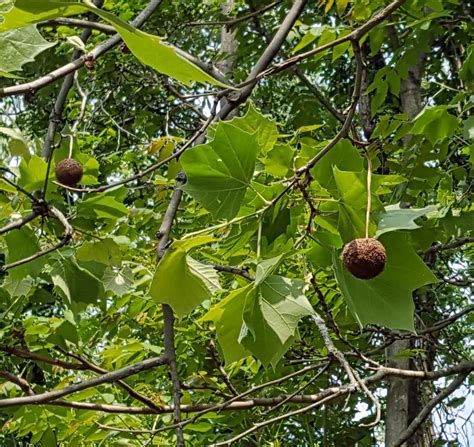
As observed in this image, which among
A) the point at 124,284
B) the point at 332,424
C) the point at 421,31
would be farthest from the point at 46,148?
the point at 332,424

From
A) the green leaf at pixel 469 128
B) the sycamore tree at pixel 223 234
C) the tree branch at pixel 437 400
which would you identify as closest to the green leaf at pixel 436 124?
the sycamore tree at pixel 223 234

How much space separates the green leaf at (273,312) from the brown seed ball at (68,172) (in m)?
0.56

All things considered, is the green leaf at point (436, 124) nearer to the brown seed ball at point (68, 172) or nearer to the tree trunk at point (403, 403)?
the brown seed ball at point (68, 172)

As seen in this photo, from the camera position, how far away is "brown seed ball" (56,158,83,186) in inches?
50.7

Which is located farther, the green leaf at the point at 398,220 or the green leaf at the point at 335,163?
the green leaf at the point at 335,163

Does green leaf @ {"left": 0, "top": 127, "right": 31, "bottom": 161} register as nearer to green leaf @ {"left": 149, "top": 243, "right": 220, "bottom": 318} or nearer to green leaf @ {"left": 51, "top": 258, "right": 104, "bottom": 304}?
green leaf @ {"left": 51, "top": 258, "right": 104, "bottom": 304}

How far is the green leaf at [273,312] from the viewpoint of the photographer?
33.0 inches

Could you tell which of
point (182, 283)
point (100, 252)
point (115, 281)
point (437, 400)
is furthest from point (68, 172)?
point (437, 400)

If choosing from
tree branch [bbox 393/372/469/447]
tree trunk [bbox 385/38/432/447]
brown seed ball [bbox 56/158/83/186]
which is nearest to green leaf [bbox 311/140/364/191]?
brown seed ball [bbox 56/158/83/186]

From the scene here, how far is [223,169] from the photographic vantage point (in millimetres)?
925

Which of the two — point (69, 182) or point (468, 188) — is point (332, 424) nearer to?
point (468, 188)

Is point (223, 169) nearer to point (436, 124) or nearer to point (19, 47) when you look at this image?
point (19, 47)

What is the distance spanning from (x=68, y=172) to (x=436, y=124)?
33.7 inches

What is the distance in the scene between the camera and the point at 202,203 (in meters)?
0.92
